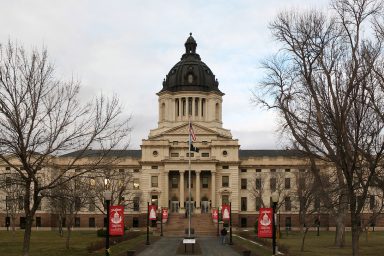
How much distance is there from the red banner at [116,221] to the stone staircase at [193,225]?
4938 centimetres

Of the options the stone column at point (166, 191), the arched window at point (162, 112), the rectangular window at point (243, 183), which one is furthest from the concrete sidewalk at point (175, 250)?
the arched window at point (162, 112)

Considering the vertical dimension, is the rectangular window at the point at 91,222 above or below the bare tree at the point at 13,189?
below

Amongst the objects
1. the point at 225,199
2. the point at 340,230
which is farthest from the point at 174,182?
the point at 340,230

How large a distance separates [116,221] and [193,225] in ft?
197

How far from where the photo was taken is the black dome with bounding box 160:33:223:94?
384 feet

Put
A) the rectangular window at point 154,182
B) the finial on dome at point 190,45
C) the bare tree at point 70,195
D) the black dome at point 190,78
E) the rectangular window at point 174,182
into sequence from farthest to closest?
the finial on dome at point 190,45 → the black dome at point 190,78 → the rectangular window at point 174,182 → the rectangular window at point 154,182 → the bare tree at point 70,195

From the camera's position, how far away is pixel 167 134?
110 metres

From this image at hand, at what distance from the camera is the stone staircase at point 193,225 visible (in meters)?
81.9

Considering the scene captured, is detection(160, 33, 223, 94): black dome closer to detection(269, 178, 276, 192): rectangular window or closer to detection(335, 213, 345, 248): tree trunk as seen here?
detection(269, 178, 276, 192): rectangular window

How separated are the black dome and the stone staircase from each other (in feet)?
94.6

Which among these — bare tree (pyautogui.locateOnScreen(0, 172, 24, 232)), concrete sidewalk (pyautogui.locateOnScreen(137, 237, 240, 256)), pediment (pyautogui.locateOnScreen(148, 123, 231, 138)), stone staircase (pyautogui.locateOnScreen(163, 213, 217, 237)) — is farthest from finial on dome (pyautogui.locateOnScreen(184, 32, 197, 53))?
concrete sidewalk (pyautogui.locateOnScreen(137, 237, 240, 256))

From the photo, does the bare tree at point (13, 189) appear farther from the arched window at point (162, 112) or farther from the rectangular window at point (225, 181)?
the arched window at point (162, 112)

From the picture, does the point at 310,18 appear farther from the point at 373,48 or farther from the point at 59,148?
the point at 59,148

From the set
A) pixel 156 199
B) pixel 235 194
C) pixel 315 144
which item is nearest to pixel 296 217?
pixel 235 194
